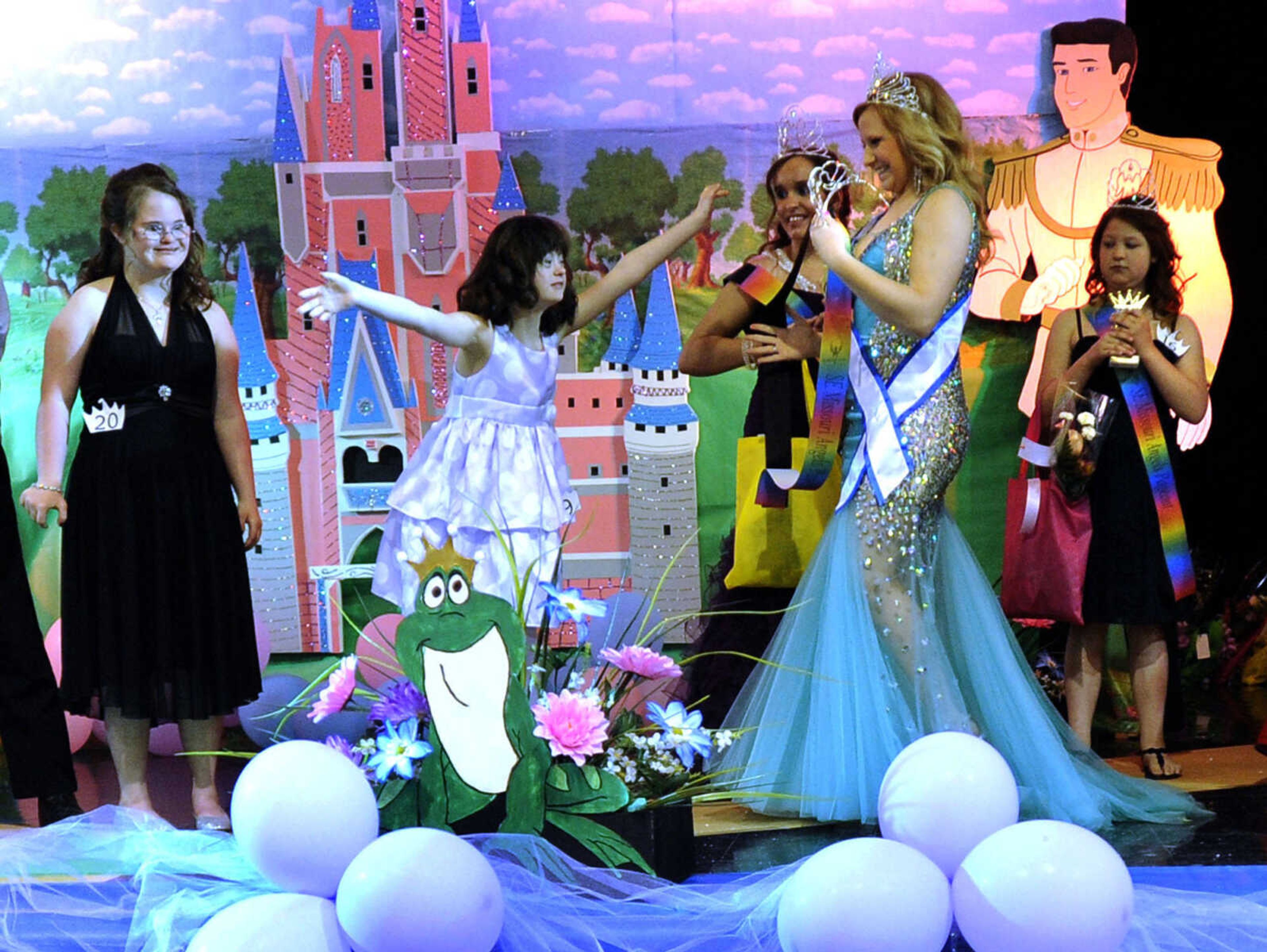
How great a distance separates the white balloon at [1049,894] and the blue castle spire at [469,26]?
10.4 ft

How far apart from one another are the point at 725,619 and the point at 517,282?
1115 millimetres

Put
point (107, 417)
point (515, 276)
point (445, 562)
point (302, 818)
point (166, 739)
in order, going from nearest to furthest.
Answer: point (302, 818)
point (445, 562)
point (107, 417)
point (515, 276)
point (166, 739)

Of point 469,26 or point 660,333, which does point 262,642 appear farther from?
point 469,26

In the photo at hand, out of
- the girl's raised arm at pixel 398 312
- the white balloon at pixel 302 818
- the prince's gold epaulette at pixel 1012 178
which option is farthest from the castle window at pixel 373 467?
the white balloon at pixel 302 818

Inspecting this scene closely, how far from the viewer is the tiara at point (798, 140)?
4.01m

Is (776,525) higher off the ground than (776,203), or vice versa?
(776,203)

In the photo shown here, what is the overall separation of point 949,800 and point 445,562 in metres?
0.87

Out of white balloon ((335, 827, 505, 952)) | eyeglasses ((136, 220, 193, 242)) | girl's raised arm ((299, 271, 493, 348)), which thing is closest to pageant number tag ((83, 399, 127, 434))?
eyeglasses ((136, 220, 193, 242))

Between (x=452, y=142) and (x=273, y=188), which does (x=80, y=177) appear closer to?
(x=273, y=188)

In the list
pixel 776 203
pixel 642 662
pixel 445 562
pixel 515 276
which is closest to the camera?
pixel 445 562

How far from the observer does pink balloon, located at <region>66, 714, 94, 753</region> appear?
13.9ft

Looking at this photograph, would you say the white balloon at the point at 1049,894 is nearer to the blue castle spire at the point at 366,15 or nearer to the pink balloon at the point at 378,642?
the pink balloon at the point at 378,642

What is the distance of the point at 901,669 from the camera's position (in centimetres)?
334

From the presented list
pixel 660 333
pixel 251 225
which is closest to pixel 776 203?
pixel 660 333
